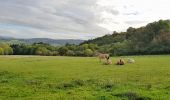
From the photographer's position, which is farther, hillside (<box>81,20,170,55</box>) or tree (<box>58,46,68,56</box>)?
tree (<box>58,46,68,56</box>)

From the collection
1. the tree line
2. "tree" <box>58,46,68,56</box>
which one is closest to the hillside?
the tree line

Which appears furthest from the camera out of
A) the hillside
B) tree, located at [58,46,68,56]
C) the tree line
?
tree, located at [58,46,68,56]

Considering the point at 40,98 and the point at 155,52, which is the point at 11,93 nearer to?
the point at 40,98

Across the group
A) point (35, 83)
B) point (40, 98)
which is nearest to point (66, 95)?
point (40, 98)

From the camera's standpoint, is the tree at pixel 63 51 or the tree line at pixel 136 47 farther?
the tree at pixel 63 51

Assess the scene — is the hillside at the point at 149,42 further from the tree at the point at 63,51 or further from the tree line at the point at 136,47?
the tree at the point at 63,51

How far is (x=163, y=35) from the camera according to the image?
118m

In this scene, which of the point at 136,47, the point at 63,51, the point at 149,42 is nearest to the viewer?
the point at 149,42

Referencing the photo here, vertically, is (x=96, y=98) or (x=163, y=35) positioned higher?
(x=163, y=35)

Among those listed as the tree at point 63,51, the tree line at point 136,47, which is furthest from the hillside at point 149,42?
the tree at point 63,51

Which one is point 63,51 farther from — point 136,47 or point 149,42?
point 149,42

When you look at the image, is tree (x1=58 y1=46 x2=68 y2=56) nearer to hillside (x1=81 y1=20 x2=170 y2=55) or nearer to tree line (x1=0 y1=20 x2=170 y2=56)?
tree line (x1=0 y1=20 x2=170 y2=56)

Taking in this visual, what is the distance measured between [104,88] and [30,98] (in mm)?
6298

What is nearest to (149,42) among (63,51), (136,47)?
(136,47)
